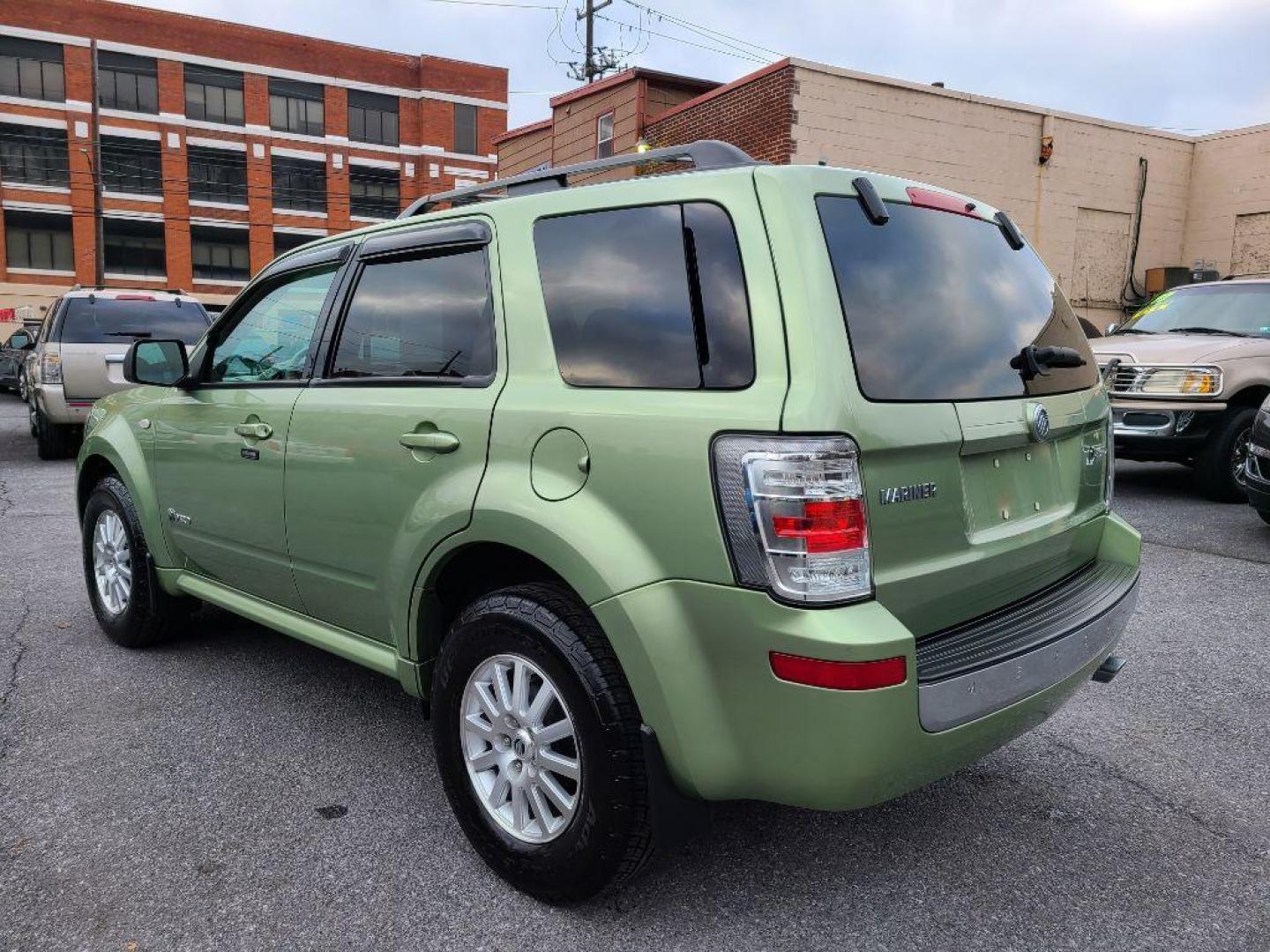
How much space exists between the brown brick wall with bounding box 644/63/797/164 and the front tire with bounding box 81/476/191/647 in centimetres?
1069

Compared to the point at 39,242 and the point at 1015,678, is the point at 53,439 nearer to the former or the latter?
the point at 1015,678

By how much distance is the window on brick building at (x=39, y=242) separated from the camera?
39.5 m

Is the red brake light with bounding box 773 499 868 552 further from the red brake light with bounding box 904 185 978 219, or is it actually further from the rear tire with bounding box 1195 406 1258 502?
the rear tire with bounding box 1195 406 1258 502

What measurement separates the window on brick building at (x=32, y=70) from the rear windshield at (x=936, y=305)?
4761 cm

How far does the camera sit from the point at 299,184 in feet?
146

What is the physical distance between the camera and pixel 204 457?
12.4ft

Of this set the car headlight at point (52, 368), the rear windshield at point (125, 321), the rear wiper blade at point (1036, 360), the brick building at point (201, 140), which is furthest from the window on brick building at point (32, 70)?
the rear wiper blade at point (1036, 360)

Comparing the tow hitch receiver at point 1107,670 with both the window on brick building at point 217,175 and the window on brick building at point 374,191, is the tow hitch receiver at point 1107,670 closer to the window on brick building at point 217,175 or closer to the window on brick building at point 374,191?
the window on brick building at point 374,191

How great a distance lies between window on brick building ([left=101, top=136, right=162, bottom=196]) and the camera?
4103 centimetres

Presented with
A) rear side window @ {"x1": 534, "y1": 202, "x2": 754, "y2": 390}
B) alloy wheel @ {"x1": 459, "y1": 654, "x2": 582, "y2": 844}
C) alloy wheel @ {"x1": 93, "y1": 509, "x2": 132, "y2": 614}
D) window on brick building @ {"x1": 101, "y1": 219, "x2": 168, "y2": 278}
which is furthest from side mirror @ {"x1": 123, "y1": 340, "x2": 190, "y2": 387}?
window on brick building @ {"x1": 101, "y1": 219, "x2": 168, "y2": 278}

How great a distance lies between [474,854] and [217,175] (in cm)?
4662

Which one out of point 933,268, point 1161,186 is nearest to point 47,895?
point 933,268

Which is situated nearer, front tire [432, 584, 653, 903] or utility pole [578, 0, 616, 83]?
front tire [432, 584, 653, 903]

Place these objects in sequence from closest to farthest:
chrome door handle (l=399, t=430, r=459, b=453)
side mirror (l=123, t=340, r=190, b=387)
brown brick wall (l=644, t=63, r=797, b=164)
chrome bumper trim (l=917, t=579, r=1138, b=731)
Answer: chrome bumper trim (l=917, t=579, r=1138, b=731) < chrome door handle (l=399, t=430, r=459, b=453) < side mirror (l=123, t=340, r=190, b=387) < brown brick wall (l=644, t=63, r=797, b=164)
